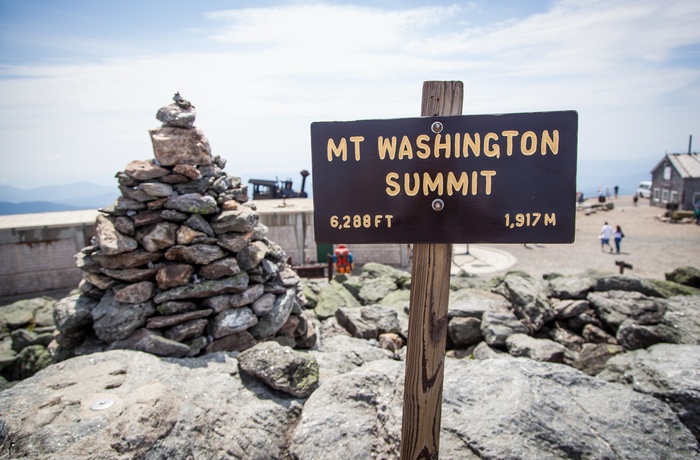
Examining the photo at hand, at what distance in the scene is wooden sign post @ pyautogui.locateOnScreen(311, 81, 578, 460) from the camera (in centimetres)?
286

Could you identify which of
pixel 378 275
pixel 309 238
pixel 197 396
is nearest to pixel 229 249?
pixel 197 396

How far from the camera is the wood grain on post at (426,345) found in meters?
3.19

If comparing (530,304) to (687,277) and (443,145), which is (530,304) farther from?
(443,145)

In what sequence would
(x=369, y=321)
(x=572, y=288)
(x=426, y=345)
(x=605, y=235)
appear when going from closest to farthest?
(x=426, y=345)
(x=369, y=321)
(x=572, y=288)
(x=605, y=235)

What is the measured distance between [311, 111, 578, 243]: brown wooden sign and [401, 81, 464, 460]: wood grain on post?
0.30 meters

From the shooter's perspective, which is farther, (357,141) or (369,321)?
(369,321)

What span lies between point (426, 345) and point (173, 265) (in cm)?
554

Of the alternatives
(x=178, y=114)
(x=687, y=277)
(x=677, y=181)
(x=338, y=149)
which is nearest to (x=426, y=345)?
(x=338, y=149)

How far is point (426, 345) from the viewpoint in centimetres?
327

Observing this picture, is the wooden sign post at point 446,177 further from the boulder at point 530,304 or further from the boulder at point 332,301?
the boulder at point 332,301

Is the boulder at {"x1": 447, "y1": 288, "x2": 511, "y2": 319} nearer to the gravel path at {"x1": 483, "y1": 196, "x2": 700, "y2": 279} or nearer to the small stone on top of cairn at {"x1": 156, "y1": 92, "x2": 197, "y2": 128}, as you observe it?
the small stone on top of cairn at {"x1": 156, "y1": 92, "x2": 197, "y2": 128}

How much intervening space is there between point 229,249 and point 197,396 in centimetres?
331

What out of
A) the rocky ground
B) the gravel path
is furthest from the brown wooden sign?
the gravel path

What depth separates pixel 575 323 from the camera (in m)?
9.62
